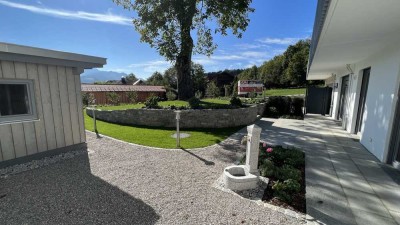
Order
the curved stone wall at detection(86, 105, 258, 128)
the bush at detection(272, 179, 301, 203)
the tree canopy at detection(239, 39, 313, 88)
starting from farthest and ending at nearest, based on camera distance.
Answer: the tree canopy at detection(239, 39, 313, 88)
the curved stone wall at detection(86, 105, 258, 128)
the bush at detection(272, 179, 301, 203)

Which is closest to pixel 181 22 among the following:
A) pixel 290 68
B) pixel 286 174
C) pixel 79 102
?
pixel 79 102

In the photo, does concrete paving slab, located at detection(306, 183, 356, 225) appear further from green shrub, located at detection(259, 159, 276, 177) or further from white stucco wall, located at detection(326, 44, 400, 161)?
white stucco wall, located at detection(326, 44, 400, 161)

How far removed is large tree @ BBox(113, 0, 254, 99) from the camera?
10.9m

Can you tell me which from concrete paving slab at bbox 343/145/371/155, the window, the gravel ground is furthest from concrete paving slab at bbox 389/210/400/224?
the window

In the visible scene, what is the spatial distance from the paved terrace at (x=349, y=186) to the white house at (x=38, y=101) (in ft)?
19.3

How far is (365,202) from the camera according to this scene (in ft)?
10.6

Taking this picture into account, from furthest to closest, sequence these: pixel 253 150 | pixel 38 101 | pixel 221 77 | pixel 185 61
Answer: pixel 221 77, pixel 185 61, pixel 38 101, pixel 253 150

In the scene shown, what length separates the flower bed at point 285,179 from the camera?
10.6 ft

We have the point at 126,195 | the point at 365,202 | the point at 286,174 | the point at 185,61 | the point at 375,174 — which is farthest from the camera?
the point at 185,61

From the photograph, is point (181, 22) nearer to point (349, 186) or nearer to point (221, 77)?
point (349, 186)

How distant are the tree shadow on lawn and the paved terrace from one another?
273 cm

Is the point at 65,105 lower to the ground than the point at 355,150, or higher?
higher

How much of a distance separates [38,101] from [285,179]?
19.4 ft

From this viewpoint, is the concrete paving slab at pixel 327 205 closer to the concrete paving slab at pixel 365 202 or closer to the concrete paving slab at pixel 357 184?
the concrete paving slab at pixel 365 202
